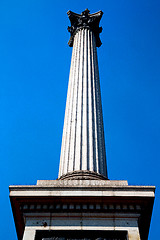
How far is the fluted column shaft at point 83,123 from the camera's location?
63.0 feet

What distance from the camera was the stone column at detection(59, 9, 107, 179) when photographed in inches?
746

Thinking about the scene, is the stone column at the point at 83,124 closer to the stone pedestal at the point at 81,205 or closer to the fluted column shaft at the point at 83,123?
the fluted column shaft at the point at 83,123

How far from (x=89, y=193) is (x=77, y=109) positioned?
8.21 m

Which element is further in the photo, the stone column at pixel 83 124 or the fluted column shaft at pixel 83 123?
the fluted column shaft at pixel 83 123

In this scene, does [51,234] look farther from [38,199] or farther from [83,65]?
[83,65]

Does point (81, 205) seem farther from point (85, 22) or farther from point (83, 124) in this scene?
point (85, 22)

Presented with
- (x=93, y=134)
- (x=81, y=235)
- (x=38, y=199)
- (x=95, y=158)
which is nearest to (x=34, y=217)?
(x=38, y=199)

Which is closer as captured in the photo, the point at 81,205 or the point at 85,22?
the point at 81,205

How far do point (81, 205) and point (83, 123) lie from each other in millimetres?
6962

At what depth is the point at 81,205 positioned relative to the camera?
15016mm

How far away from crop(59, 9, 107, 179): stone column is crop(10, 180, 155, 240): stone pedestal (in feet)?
8.90

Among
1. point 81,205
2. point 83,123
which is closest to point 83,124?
point 83,123

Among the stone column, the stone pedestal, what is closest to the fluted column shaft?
the stone column

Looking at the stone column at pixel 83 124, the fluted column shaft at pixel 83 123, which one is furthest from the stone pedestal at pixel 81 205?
the fluted column shaft at pixel 83 123
